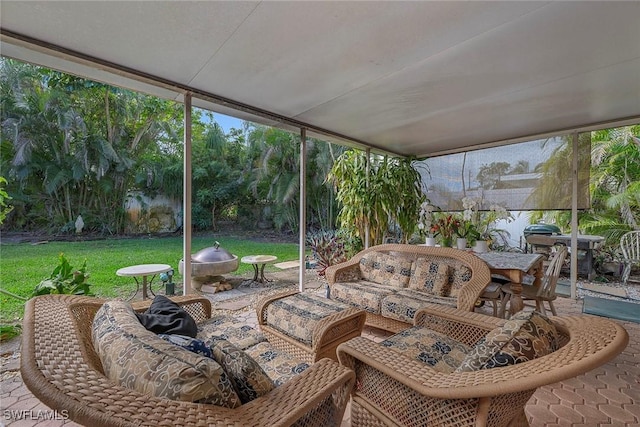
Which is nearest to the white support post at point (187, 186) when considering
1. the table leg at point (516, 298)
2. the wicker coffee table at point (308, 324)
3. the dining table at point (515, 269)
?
the wicker coffee table at point (308, 324)

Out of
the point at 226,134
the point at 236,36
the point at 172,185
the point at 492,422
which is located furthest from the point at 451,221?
the point at 226,134

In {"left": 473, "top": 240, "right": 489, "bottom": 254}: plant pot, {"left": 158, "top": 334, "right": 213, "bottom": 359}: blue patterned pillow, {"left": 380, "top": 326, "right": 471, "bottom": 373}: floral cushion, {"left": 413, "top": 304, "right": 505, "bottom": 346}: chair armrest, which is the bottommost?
{"left": 380, "top": 326, "right": 471, "bottom": 373}: floral cushion

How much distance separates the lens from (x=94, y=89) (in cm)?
659

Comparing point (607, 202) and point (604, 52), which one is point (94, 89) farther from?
point (607, 202)

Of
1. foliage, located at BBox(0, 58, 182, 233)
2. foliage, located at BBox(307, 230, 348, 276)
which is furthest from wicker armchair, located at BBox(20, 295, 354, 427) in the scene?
foliage, located at BBox(0, 58, 182, 233)

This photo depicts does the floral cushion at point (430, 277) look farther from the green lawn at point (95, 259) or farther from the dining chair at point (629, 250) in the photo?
the dining chair at point (629, 250)

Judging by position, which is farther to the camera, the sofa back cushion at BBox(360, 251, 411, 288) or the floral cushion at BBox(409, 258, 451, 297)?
the sofa back cushion at BBox(360, 251, 411, 288)

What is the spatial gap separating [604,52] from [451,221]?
1.87 meters

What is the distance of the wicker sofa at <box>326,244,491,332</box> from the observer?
8.11 feet

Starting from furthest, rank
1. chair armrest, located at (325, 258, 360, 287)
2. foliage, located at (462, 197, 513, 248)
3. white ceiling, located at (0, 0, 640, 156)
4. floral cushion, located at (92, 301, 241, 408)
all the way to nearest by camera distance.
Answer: chair armrest, located at (325, 258, 360, 287)
foliage, located at (462, 197, 513, 248)
white ceiling, located at (0, 0, 640, 156)
floral cushion, located at (92, 301, 241, 408)

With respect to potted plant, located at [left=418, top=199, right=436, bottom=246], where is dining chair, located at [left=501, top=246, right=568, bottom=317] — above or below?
below

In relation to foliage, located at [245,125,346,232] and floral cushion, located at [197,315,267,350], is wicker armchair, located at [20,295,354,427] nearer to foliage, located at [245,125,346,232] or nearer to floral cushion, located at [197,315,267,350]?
floral cushion, located at [197,315,267,350]

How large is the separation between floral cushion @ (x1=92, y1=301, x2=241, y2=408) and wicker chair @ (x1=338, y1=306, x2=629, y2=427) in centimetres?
73

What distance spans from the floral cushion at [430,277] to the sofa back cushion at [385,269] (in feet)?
0.31
